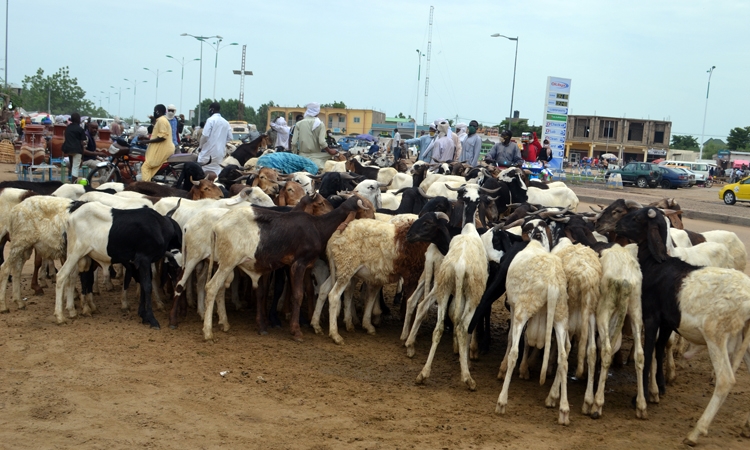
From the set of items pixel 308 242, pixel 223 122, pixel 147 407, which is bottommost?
pixel 147 407

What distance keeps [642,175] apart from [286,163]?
103 ft

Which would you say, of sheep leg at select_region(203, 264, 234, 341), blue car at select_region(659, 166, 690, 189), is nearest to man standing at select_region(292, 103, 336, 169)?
sheep leg at select_region(203, 264, 234, 341)

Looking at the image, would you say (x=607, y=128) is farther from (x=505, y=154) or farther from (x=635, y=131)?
(x=505, y=154)

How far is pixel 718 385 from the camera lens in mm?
5582

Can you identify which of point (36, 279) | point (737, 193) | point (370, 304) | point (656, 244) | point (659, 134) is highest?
point (659, 134)

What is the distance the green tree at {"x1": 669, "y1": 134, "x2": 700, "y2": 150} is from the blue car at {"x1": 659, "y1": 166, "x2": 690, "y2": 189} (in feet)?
195

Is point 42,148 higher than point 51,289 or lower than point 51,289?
higher

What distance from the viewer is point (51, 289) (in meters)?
9.31

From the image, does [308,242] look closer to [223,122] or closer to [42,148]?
[223,122]

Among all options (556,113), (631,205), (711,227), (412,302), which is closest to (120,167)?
(412,302)

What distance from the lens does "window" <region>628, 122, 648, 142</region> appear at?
74562 millimetres

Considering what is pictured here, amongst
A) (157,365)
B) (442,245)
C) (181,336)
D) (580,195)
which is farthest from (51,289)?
(580,195)

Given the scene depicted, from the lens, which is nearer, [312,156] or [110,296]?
[110,296]

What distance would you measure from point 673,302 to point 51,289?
7306 millimetres
